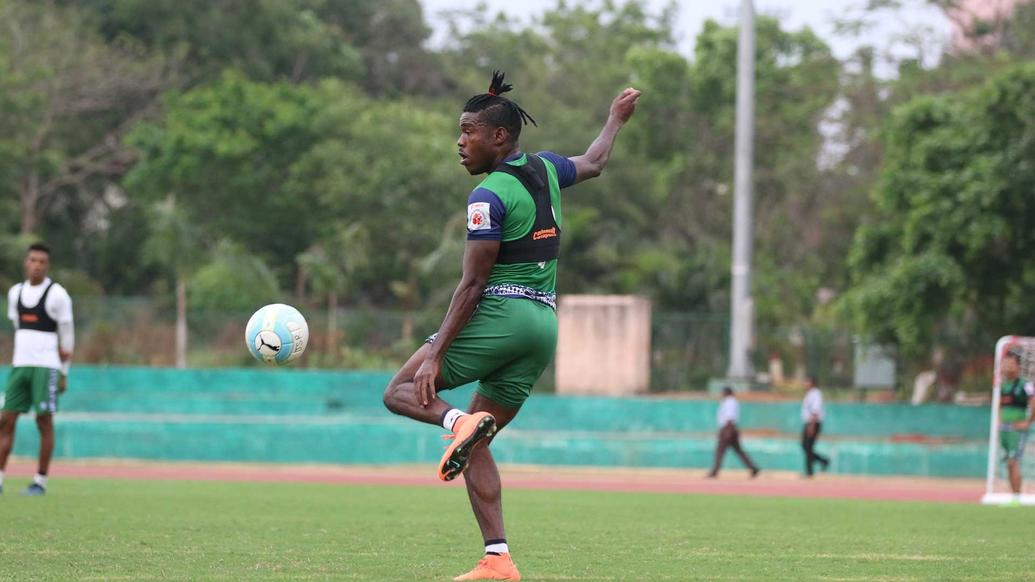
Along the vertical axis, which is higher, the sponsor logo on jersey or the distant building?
the distant building

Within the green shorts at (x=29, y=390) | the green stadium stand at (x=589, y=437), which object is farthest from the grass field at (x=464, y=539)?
the green stadium stand at (x=589, y=437)

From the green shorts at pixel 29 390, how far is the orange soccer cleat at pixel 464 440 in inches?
300

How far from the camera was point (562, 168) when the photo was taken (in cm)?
766

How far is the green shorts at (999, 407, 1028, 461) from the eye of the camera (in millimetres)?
18703

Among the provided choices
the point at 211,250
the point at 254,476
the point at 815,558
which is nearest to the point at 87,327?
the point at 211,250

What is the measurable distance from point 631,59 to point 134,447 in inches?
863

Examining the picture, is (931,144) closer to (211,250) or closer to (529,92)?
(211,250)

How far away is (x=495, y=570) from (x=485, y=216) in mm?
1670

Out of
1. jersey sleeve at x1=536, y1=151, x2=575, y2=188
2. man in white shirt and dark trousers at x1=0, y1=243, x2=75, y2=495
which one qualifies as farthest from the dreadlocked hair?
man in white shirt and dark trousers at x1=0, y1=243, x2=75, y2=495

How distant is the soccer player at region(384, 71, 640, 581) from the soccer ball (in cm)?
88

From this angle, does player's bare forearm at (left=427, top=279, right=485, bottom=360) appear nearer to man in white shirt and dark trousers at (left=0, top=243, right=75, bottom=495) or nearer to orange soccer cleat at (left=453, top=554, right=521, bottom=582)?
orange soccer cleat at (left=453, top=554, right=521, bottom=582)

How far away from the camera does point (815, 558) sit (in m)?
8.48

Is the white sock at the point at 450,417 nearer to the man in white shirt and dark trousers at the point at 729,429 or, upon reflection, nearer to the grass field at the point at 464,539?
the grass field at the point at 464,539

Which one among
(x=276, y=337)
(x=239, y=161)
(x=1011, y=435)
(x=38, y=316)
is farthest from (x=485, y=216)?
(x=239, y=161)
